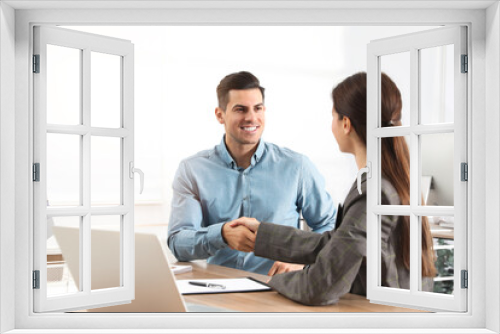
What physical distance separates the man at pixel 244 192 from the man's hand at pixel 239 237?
16 centimetres

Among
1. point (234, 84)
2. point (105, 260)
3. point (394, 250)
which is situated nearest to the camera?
point (394, 250)

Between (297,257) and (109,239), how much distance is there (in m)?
1.09

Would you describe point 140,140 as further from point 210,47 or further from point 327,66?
point 327,66

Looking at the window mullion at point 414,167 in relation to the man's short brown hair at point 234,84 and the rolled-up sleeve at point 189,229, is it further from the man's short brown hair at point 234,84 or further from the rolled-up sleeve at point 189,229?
the man's short brown hair at point 234,84

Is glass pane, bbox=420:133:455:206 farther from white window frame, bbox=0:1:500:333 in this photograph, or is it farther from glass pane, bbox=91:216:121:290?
glass pane, bbox=91:216:121:290

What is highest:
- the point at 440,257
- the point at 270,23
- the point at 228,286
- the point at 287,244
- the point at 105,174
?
the point at 270,23

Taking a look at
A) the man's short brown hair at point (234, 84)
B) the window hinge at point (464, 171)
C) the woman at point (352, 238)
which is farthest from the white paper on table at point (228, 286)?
the man's short brown hair at point (234, 84)

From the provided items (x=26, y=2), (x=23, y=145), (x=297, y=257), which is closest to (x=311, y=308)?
(x=297, y=257)

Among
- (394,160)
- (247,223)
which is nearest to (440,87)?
(247,223)

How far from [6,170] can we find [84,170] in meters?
0.30

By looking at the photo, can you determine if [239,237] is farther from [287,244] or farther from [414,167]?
[414,167]

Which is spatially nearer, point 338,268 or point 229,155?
point 338,268

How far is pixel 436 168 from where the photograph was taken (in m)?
3.05

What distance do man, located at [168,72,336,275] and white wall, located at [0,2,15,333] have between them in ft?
6.95
